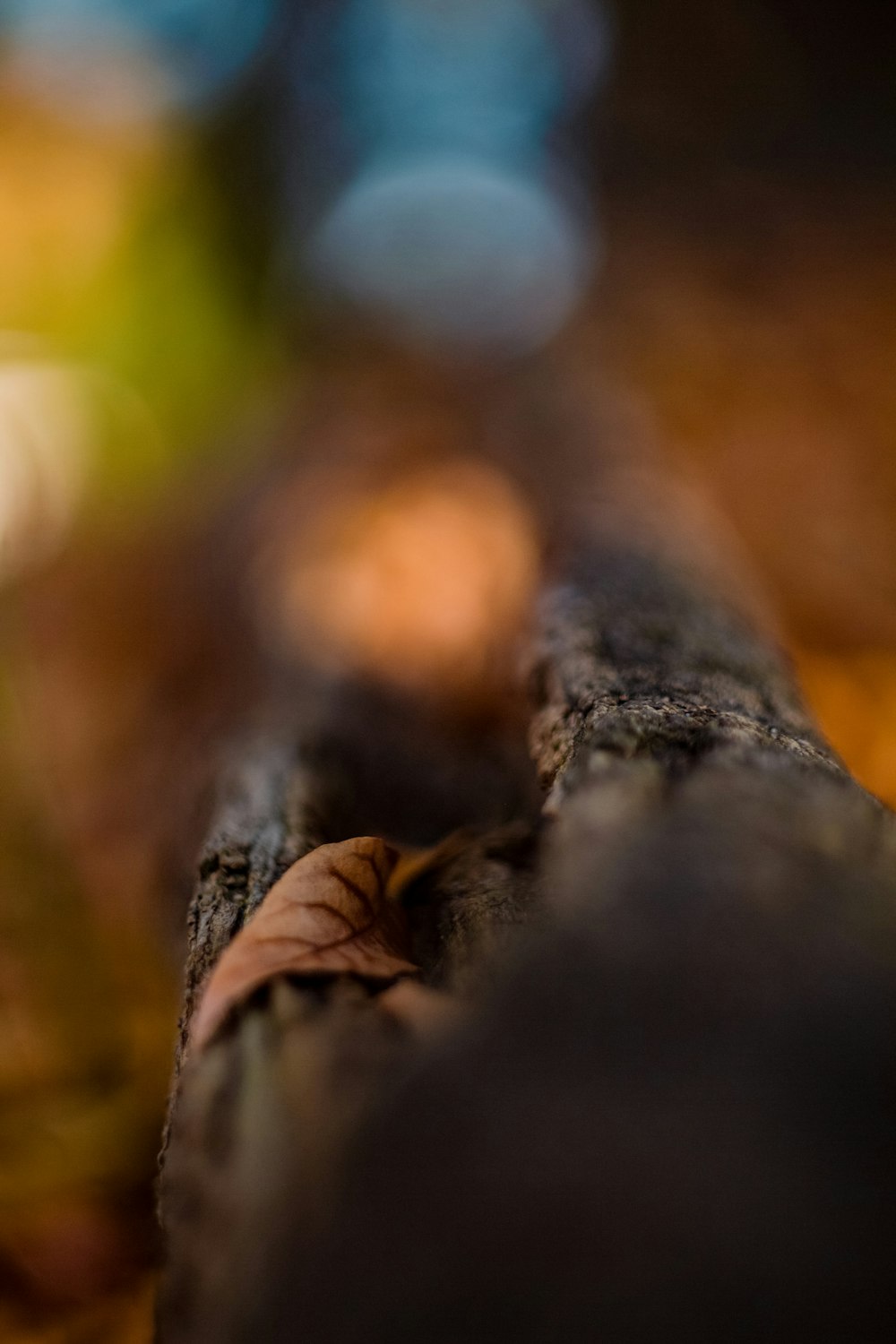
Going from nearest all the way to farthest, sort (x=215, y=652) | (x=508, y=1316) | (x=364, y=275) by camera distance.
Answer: (x=508, y=1316) < (x=215, y=652) < (x=364, y=275)

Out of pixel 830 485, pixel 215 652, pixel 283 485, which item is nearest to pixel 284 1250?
pixel 215 652

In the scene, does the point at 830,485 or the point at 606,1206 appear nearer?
the point at 606,1206

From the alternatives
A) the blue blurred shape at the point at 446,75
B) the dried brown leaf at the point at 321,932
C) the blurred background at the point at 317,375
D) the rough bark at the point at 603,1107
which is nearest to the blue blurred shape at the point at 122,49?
the blurred background at the point at 317,375

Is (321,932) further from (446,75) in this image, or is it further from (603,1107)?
(446,75)

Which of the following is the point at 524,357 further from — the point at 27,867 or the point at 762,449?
the point at 27,867

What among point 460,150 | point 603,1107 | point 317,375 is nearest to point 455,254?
point 460,150

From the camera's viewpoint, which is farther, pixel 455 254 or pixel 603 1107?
pixel 455 254

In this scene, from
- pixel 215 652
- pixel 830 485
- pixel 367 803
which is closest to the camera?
pixel 367 803
